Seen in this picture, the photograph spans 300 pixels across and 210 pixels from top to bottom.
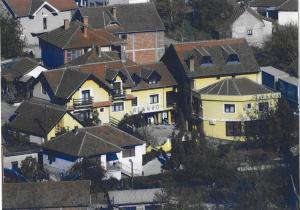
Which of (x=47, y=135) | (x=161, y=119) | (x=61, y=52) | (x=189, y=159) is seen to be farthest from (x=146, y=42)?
(x=189, y=159)

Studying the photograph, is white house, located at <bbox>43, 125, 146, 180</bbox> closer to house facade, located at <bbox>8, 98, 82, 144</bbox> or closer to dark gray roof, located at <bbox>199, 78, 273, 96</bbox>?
house facade, located at <bbox>8, 98, 82, 144</bbox>

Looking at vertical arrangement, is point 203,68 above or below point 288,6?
below

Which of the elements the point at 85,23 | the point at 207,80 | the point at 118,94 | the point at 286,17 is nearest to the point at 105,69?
the point at 118,94

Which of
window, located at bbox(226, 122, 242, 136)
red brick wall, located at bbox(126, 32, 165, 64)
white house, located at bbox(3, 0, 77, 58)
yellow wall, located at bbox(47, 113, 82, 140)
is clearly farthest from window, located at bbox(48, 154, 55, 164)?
white house, located at bbox(3, 0, 77, 58)

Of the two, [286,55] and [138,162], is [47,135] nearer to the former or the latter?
[138,162]

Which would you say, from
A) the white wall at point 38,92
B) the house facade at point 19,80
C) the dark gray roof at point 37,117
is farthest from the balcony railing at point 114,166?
the house facade at point 19,80

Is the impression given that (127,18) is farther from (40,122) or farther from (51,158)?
(51,158)
